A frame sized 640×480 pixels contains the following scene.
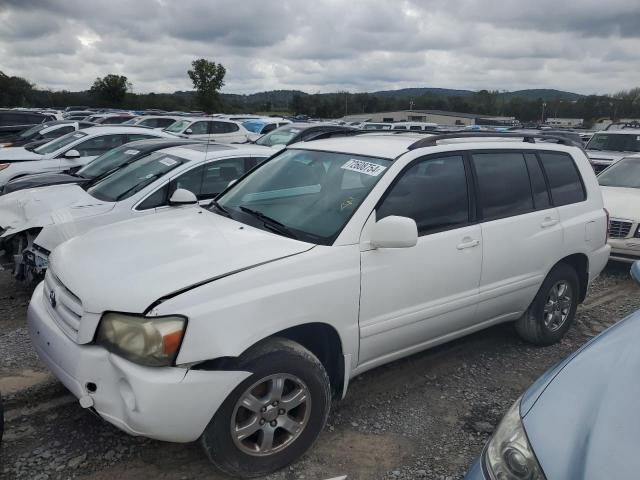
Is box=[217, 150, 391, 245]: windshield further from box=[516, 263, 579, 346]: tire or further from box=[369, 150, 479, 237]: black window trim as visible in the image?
box=[516, 263, 579, 346]: tire

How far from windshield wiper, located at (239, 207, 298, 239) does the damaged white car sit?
3.96 ft

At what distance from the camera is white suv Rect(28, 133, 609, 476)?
8.14 ft

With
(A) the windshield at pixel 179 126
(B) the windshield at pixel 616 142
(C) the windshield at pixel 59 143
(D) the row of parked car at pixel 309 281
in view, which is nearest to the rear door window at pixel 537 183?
(D) the row of parked car at pixel 309 281

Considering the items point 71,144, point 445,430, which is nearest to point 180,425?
point 445,430

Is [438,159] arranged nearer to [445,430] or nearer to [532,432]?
[445,430]

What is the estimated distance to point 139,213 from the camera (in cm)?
542

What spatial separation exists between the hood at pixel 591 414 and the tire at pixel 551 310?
6.95ft

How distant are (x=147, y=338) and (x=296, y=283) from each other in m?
0.78

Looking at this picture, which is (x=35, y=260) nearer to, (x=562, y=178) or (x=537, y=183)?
(x=537, y=183)

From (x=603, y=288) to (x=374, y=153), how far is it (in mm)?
4440

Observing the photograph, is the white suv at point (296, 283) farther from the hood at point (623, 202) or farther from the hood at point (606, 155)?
the hood at point (606, 155)

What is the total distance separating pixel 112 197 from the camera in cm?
570

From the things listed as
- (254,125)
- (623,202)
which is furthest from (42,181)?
(254,125)

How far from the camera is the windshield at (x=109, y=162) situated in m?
7.13
